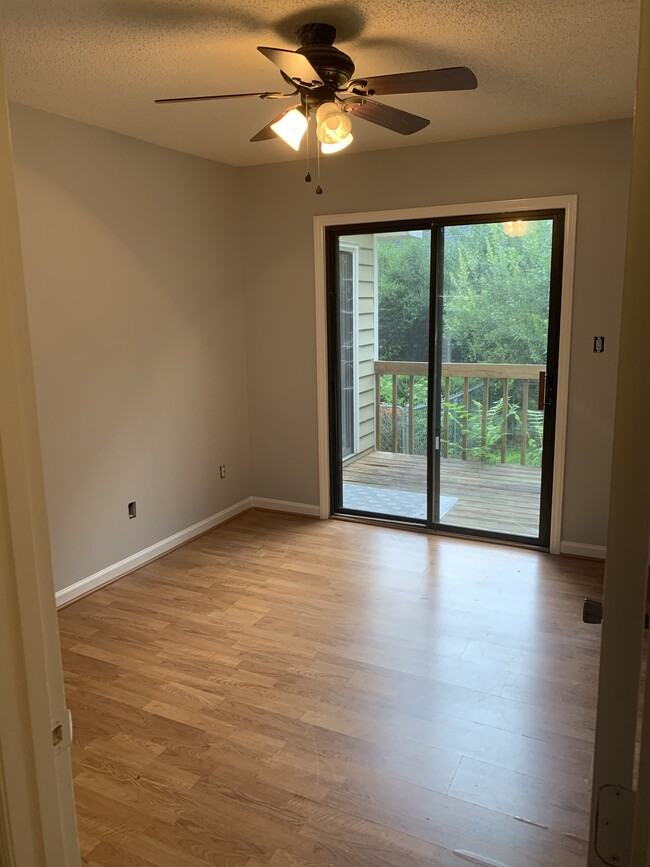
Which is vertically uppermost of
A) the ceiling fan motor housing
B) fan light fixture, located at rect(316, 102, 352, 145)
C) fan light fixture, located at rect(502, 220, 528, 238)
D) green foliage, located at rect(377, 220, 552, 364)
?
the ceiling fan motor housing

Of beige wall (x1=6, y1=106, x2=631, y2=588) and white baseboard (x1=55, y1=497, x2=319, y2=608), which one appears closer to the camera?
beige wall (x1=6, y1=106, x2=631, y2=588)

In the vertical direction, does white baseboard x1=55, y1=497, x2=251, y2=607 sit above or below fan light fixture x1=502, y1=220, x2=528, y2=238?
below

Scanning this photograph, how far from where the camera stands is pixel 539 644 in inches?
121

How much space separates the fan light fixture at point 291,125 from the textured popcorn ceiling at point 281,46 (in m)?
0.29

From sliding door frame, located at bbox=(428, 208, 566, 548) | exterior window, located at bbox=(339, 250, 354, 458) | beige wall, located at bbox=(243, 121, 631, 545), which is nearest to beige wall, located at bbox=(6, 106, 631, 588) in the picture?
beige wall, located at bbox=(243, 121, 631, 545)

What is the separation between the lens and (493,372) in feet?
13.8

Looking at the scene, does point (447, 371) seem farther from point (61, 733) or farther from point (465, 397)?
point (61, 733)

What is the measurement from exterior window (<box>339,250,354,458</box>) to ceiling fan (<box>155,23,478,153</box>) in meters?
1.97

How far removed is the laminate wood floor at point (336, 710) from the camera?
6.57ft

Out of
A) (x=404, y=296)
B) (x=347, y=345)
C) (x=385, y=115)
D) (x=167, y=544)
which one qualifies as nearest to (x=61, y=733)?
(x=385, y=115)

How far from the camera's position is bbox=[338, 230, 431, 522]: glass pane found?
440cm

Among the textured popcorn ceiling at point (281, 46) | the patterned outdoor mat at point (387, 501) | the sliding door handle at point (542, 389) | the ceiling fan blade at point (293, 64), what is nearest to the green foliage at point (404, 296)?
the sliding door handle at point (542, 389)

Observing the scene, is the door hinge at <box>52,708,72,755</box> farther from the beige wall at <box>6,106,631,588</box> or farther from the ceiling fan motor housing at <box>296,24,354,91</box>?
the beige wall at <box>6,106,631,588</box>

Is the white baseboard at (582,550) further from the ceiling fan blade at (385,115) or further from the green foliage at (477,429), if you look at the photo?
the ceiling fan blade at (385,115)
